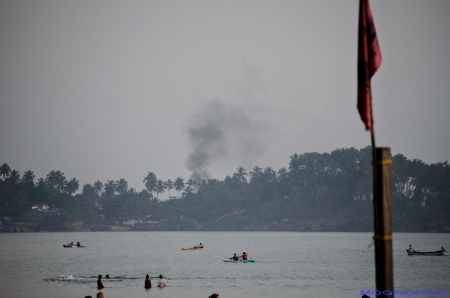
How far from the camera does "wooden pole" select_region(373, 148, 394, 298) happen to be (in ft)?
30.7

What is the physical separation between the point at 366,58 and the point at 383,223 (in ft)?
8.58

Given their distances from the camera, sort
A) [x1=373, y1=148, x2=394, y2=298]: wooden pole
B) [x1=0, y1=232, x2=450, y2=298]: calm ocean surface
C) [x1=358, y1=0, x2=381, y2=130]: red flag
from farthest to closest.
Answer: [x1=0, y1=232, x2=450, y2=298]: calm ocean surface → [x1=358, y1=0, x2=381, y2=130]: red flag → [x1=373, y1=148, x2=394, y2=298]: wooden pole

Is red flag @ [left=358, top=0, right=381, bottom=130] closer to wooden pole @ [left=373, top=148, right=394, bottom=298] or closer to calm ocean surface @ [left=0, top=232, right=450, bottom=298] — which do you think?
wooden pole @ [left=373, top=148, right=394, bottom=298]

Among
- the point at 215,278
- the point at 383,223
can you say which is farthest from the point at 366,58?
the point at 215,278

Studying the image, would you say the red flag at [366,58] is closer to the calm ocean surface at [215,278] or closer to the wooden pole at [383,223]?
the wooden pole at [383,223]

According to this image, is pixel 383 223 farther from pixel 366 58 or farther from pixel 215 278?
pixel 215 278

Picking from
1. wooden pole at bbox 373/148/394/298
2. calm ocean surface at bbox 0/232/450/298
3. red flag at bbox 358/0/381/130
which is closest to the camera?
wooden pole at bbox 373/148/394/298

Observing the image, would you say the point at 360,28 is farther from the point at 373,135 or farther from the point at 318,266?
the point at 318,266

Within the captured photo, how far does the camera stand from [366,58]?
979 centimetres

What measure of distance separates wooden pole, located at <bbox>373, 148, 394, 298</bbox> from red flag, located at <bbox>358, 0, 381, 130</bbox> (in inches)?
24.7

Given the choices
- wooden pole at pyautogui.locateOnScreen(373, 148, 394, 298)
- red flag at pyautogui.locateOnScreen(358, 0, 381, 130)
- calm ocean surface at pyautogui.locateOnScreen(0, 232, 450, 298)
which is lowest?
calm ocean surface at pyautogui.locateOnScreen(0, 232, 450, 298)

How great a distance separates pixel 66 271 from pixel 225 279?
2262 centimetres

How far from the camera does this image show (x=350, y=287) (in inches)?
2328

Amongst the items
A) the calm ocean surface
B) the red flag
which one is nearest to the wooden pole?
the red flag
